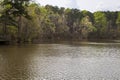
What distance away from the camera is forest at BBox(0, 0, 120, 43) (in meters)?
64.9

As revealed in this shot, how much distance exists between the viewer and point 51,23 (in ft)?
314

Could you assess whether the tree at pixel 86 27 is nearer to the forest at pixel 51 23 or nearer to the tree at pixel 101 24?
the forest at pixel 51 23

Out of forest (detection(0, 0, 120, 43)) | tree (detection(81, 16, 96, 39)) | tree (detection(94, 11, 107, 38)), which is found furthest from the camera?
tree (detection(94, 11, 107, 38))

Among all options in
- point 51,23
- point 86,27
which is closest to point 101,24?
point 86,27

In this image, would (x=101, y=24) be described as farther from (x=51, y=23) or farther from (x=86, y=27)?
(x=51, y=23)

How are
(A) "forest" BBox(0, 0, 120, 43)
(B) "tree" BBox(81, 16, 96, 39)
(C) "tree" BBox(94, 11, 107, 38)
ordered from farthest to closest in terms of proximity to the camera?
(C) "tree" BBox(94, 11, 107, 38)
(B) "tree" BBox(81, 16, 96, 39)
(A) "forest" BBox(0, 0, 120, 43)

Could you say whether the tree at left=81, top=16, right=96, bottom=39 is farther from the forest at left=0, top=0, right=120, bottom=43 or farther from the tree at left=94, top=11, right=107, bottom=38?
the tree at left=94, top=11, right=107, bottom=38

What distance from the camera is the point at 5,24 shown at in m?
64.1

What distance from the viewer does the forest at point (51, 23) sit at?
64.9 metres

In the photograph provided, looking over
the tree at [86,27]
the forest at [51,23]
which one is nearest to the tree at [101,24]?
the forest at [51,23]

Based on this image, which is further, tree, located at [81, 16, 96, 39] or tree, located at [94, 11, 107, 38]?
tree, located at [94, 11, 107, 38]

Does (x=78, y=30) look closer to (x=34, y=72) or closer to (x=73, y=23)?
(x=73, y=23)

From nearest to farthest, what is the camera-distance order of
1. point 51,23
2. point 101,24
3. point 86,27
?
point 51,23 → point 86,27 → point 101,24

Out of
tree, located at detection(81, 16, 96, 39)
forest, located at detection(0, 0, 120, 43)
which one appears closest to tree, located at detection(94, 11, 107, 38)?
forest, located at detection(0, 0, 120, 43)
